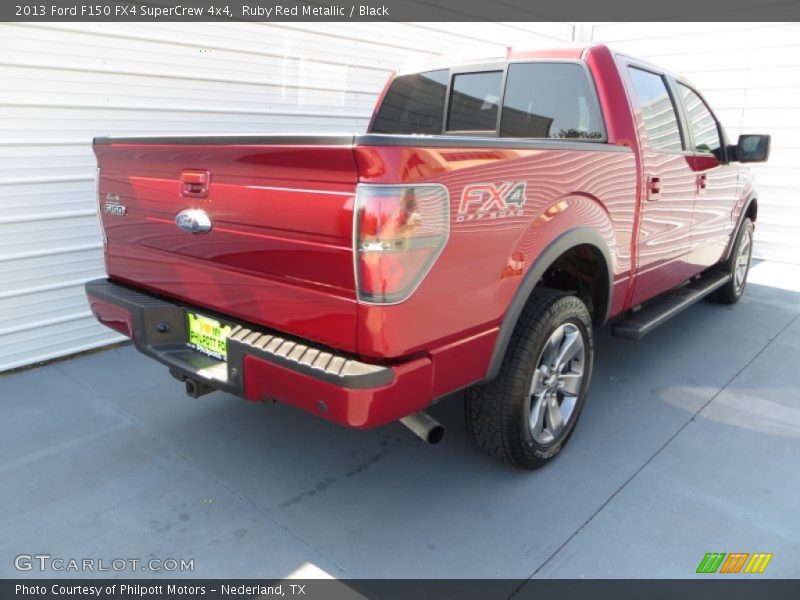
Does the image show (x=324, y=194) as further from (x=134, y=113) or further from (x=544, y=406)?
(x=134, y=113)

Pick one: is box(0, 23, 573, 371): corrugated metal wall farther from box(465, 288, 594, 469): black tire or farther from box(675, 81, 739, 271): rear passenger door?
box(465, 288, 594, 469): black tire

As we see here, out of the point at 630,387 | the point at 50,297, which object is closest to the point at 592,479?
the point at 630,387

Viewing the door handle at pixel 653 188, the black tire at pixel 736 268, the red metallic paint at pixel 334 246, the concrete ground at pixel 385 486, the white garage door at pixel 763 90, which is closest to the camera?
the red metallic paint at pixel 334 246

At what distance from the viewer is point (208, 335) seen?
2393 mm

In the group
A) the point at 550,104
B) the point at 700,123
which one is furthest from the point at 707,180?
the point at 550,104

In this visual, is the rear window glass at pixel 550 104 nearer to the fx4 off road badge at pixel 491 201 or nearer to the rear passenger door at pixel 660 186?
the rear passenger door at pixel 660 186

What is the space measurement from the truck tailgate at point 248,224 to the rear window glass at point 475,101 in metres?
1.81

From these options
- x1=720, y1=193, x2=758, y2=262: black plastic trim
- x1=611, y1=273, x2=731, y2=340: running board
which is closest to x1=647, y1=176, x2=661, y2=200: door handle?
x1=611, y1=273, x2=731, y2=340: running board

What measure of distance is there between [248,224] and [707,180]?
3.30 metres

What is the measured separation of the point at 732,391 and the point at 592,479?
1.54 meters

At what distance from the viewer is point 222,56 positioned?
14.9ft

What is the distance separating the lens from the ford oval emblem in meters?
2.26

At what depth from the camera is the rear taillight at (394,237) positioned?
1.78 m

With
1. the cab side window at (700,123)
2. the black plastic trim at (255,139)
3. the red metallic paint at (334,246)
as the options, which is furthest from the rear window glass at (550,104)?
the black plastic trim at (255,139)
